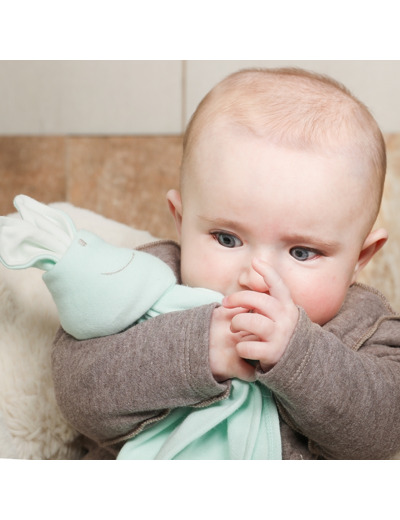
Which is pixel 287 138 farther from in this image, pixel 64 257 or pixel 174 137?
pixel 174 137

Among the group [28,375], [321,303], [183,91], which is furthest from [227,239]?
[183,91]

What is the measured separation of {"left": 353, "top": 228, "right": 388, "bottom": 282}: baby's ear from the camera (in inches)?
30.3

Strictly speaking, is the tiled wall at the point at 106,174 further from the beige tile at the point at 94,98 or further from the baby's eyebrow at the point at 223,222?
the baby's eyebrow at the point at 223,222

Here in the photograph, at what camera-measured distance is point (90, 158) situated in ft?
4.09

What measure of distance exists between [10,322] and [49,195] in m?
0.47

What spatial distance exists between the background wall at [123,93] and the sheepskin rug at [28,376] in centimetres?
35

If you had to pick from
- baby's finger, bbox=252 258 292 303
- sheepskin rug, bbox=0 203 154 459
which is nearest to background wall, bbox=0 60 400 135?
sheepskin rug, bbox=0 203 154 459

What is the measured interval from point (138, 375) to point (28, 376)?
0.23 meters

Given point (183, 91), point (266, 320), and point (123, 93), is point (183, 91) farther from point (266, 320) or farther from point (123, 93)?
point (266, 320)

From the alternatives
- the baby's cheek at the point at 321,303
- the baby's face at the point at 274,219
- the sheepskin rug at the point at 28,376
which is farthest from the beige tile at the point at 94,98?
the baby's cheek at the point at 321,303

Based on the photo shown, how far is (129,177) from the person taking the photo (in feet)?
4.18

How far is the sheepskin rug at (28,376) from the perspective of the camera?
0.78 meters

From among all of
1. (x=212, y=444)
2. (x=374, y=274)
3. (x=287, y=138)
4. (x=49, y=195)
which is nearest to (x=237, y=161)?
(x=287, y=138)
